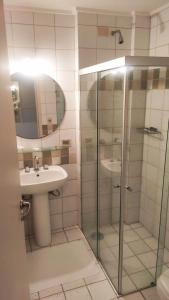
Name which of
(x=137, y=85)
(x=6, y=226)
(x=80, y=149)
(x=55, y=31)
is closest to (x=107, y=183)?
(x=80, y=149)

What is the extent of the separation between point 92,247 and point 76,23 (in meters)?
2.23

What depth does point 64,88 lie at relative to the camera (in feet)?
7.54

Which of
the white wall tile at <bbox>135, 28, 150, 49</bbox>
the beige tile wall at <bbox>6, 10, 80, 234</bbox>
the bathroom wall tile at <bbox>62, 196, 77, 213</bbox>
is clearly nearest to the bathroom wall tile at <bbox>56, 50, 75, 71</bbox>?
the beige tile wall at <bbox>6, 10, 80, 234</bbox>

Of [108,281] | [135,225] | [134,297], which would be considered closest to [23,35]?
[135,225]

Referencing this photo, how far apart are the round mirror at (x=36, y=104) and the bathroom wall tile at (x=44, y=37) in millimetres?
286

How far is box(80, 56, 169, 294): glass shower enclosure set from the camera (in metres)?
1.94

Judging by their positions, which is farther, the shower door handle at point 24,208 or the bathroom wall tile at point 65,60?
the bathroom wall tile at point 65,60

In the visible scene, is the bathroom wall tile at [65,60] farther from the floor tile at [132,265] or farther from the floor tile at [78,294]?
the floor tile at [78,294]

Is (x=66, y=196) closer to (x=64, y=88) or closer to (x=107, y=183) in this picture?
(x=107, y=183)

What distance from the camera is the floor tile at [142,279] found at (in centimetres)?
189

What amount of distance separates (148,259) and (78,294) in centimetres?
70

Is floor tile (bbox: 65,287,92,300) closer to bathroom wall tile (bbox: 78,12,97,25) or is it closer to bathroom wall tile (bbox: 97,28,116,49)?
bathroom wall tile (bbox: 97,28,116,49)

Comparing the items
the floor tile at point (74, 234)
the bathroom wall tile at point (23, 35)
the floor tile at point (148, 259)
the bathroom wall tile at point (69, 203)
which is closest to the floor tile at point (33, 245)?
the floor tile at point (74, 234)

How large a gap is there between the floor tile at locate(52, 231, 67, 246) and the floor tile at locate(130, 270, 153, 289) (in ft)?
2.77
